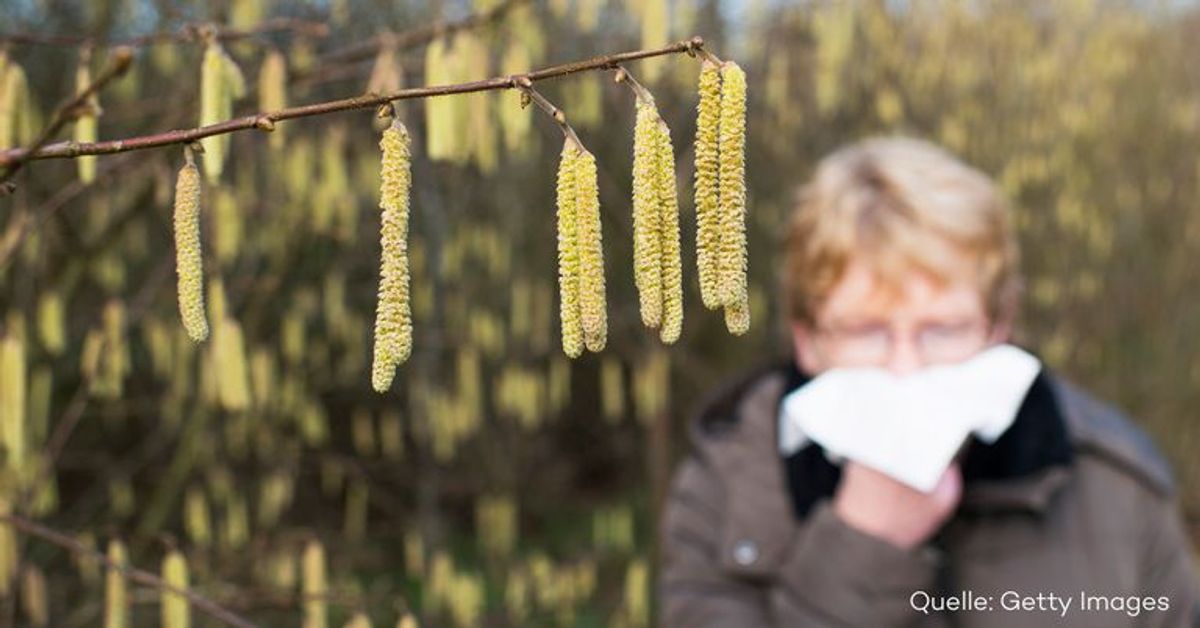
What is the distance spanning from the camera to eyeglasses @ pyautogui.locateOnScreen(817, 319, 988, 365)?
2195 millimetres

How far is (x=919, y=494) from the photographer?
2146 mm

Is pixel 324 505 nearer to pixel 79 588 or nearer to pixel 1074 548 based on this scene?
pixel 79 588

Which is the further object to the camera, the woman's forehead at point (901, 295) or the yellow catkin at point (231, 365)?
the woman's forehead at point (901, 295)

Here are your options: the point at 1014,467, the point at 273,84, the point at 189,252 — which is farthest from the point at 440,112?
the point at 1014,467

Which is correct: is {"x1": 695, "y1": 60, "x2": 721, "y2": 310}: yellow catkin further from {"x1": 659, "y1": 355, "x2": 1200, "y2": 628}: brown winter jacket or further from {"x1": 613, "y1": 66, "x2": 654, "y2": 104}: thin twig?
{"x1": 659, "y1": 355, "x2": 1200, "y2": 628}: brown winter jacket

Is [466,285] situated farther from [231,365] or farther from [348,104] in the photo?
[348,104]

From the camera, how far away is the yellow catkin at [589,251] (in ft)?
3.29

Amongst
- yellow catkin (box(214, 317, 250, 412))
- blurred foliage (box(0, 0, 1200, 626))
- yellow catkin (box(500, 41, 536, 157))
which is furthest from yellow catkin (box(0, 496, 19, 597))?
yellow catkin (box(500, 41, 536, 157))

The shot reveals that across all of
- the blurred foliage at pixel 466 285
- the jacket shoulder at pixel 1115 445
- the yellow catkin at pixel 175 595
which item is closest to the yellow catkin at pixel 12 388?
the blurred foliage at pixel 466 285

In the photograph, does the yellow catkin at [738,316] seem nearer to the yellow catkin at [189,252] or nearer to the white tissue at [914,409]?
the yellow catkin at [189,252]

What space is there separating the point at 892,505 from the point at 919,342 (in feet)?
0.94

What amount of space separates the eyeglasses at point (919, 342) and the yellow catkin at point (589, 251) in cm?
128

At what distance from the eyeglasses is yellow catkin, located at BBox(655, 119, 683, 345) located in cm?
122

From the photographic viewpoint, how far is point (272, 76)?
2027 millimetres
